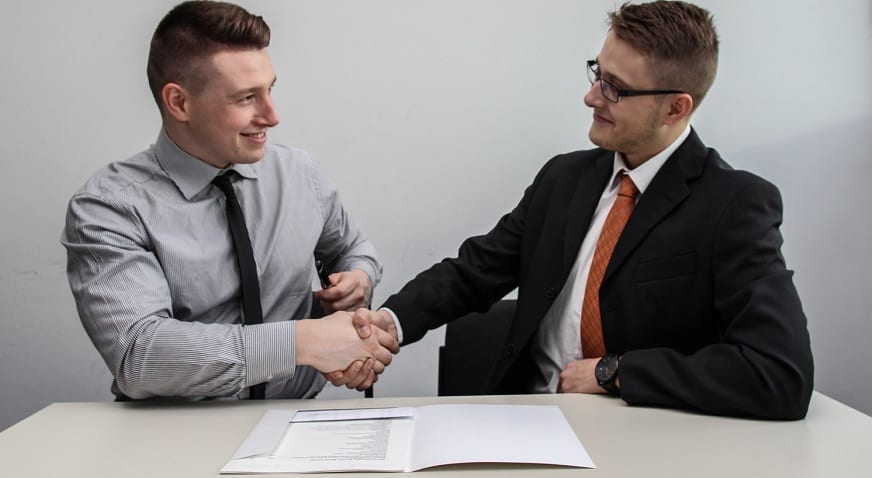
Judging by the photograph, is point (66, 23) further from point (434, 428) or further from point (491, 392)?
point (434, 428)

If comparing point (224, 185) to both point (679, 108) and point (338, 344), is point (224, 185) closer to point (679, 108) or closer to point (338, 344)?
point (338, 344)

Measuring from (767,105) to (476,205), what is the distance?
114cm

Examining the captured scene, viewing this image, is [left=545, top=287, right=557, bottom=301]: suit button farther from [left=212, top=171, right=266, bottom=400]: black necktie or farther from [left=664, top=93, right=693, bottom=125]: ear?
[left=212, top=171, right=266, bottom=400]: black necktie

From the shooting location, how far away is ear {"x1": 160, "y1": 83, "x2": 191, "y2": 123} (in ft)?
6.05

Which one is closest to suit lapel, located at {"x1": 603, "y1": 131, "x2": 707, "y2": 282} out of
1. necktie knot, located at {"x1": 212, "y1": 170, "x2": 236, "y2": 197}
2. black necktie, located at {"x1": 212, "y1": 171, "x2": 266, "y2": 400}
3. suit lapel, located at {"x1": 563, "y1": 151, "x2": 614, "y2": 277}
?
suit lapel, located at {"x1": 563, "y1": 151, "x2": 614, "y2": 277}

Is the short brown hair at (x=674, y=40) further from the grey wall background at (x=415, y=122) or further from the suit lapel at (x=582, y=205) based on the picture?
the grey wall background at (x=415, y=122)

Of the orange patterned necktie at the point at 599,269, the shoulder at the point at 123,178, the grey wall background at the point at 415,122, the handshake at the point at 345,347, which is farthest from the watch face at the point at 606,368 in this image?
the grey wall background at the point at 415,122

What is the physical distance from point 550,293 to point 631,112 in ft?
1.57

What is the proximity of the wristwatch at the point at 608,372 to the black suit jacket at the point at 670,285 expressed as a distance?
0.12ft

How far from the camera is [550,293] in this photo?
1.87 meters

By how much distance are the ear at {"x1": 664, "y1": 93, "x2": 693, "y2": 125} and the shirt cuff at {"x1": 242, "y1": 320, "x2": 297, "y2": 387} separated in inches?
40.6

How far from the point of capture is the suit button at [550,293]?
1.86 meters

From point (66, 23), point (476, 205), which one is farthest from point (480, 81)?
point (66, 23)

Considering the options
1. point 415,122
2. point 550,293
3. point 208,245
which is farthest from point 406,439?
point 415,122
